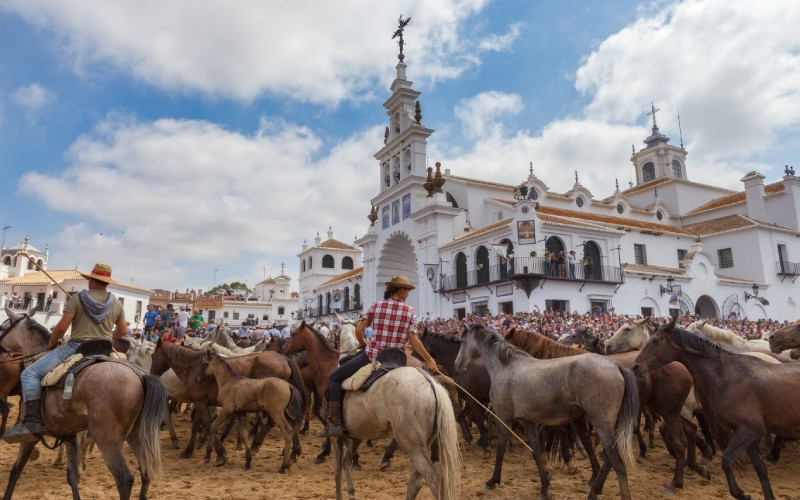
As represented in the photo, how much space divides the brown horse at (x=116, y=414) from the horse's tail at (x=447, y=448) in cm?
288

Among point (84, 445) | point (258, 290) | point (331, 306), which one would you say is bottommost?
point (84, 445)

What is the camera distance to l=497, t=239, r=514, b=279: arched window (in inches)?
1104

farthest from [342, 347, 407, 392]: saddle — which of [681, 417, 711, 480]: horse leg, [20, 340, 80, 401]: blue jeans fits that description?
[681, 417, 711, 480]: horse leg

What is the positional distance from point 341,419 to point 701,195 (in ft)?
164

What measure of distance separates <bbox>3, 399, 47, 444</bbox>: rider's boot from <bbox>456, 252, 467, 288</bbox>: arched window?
26.9 meters

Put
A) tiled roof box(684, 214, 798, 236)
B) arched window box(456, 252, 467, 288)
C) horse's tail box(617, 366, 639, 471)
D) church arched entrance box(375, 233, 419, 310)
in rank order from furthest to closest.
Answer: church arched entrance box(375, 233, 419, 310) → tiled roof box(684, 214, 798, 236) → arched window box(456, 252, 467, 288) → horse's tail box(617, 366, 639, 471)

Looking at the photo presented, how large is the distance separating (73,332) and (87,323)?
19 cm

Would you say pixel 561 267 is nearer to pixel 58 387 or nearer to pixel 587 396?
pixel 587 396

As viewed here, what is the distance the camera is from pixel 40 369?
5.53m

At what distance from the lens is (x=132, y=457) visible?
828cm

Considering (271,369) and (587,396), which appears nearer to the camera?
(587,396)

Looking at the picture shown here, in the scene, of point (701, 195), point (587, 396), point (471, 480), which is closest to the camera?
point (587, 396)

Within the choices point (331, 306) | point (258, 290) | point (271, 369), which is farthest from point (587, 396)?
point (258, 290)

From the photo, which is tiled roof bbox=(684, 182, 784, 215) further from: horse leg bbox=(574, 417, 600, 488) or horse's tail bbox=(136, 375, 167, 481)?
horse's tail bbox=(136, 375, 167, 481)
